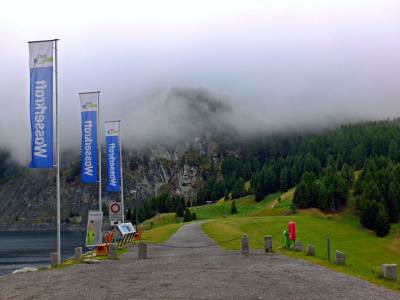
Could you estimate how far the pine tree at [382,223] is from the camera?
12044 centimetres

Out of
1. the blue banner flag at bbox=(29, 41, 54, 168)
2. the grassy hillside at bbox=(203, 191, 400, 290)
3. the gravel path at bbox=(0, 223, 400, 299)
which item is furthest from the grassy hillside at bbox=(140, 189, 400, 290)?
the blue banner flag at bbox=(29, 41, 54, 168)

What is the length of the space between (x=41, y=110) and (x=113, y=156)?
2507cm

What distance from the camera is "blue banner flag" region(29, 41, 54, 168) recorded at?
34.0 m

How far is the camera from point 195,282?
79.0 ft

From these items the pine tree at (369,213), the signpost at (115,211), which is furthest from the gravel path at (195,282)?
the pine tree at (369,213)

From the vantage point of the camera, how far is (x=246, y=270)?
2861 cm

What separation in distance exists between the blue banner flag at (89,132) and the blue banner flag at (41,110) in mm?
13477

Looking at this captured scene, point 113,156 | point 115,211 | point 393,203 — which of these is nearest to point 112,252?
point 115,211

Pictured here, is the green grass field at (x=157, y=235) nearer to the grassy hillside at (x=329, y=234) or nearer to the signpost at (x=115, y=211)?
the grassy hillside at (x=329, y=234)

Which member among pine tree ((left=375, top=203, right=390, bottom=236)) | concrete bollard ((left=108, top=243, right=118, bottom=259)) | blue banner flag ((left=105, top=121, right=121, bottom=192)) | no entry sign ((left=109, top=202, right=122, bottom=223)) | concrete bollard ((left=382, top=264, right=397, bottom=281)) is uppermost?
blue banner flag ((left=105, top=121, right=121, bottom=192))

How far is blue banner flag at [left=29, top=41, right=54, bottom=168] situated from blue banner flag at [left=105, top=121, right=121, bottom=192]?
80.5 ft

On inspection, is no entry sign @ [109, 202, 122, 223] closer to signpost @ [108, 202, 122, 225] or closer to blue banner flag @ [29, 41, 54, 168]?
signpost @ [108, 202, 122, 225]

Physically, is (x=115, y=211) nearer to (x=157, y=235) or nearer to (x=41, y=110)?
(x=41, y=110)

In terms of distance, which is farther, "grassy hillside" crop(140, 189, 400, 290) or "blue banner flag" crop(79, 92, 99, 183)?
"blue banner flag" crop(79, 92, 99, 183)
